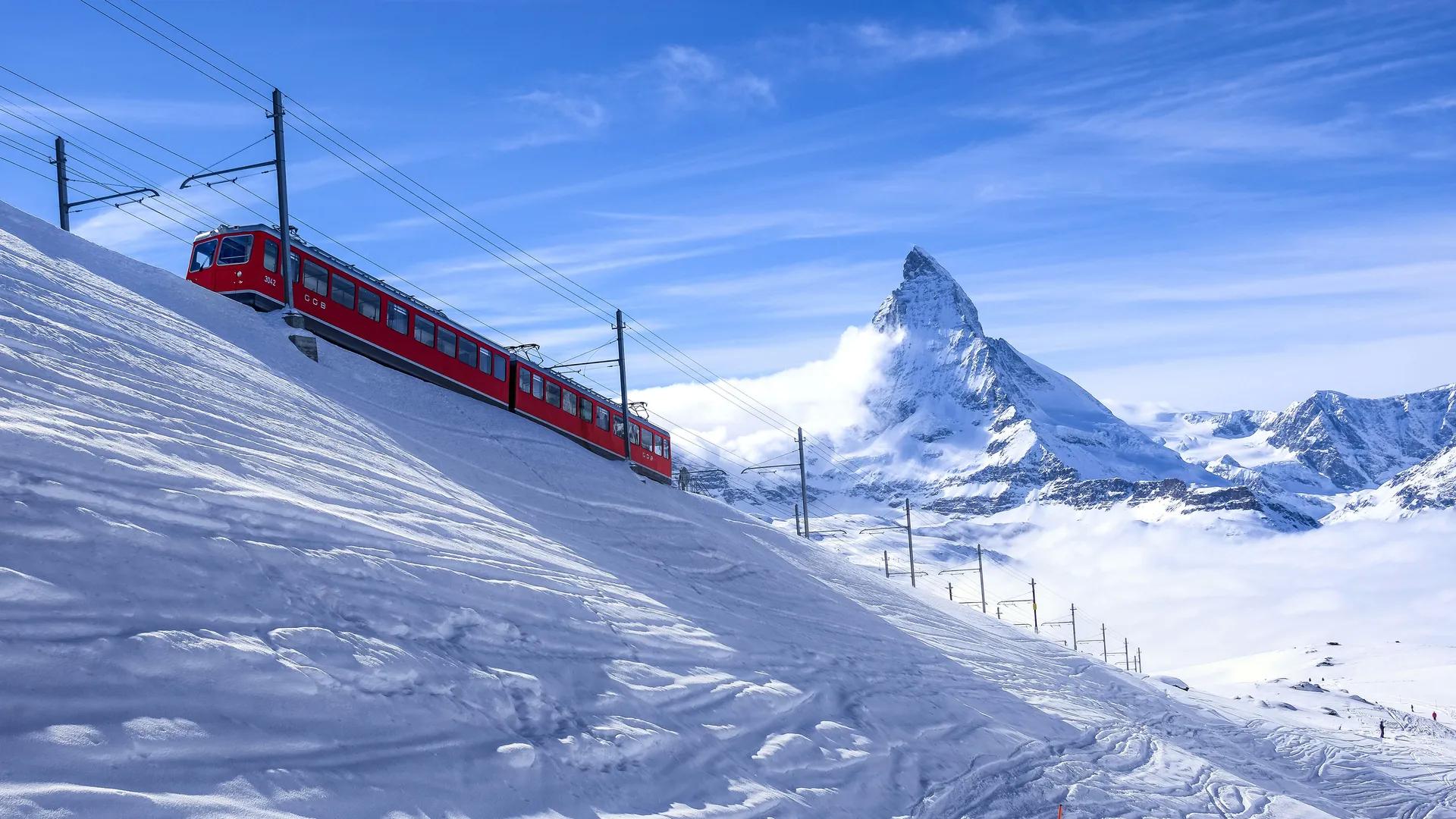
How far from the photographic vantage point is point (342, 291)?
27.7 meters

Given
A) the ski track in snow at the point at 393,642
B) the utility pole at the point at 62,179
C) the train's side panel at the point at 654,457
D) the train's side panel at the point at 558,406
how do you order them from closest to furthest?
the ski track in snow at the point at 393,642
the utility pole at the point at 62,179
the train's side panel at the point at 558,406
the train's side panel at the point at 654,457

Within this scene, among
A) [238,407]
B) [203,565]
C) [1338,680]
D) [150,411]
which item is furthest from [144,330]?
[1338,680]

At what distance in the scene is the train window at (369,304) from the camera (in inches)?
1111

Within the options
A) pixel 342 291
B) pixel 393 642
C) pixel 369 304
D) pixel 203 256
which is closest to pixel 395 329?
pixel 369 304

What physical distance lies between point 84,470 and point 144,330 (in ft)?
27.5

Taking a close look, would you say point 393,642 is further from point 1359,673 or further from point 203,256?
point 1359,673

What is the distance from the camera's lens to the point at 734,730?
14.1 m

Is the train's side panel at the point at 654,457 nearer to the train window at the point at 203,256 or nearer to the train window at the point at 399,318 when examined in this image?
the train window at the point at 399,318

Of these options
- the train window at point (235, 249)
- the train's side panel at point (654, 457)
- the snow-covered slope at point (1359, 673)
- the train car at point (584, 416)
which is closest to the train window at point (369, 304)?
the train window at point (235, 249)

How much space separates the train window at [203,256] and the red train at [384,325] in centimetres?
3

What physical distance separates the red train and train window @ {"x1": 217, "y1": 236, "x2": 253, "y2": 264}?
2 cm

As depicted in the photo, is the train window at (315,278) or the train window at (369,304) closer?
the train window at (315,278)

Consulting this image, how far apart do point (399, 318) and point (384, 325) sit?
56 cm

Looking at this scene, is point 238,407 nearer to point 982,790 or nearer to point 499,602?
point 499,602
